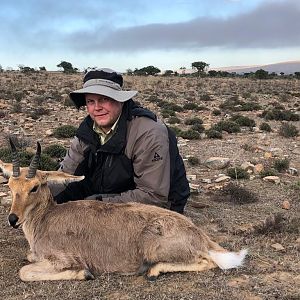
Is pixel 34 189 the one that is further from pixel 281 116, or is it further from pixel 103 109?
pixel 281 116

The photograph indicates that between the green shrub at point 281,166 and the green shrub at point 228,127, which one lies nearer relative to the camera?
the green shrub at point 281,166

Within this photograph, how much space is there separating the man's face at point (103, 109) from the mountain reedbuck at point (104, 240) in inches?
36.6

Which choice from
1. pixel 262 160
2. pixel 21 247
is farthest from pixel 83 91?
pixel 262 160

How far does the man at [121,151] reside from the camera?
6.45m

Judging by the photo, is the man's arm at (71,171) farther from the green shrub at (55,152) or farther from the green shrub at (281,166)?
the green shrub at (281,166)

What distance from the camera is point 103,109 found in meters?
6.49

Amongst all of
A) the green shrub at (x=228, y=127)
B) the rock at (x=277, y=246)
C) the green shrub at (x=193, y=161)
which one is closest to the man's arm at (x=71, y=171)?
the rock at (x=277, y=246)

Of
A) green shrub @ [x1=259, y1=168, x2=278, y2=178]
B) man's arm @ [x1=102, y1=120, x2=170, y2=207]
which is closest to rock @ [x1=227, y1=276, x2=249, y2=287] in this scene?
man's arm @ [x1=102, y1=120, x2=170, y2=207]

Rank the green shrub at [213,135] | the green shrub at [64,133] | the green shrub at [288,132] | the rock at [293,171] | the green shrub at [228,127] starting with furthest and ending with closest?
1. the green shrub at [228,127]
2. the green shrub at [288,132]
3. the green shrub at [213,135]
4. the green shrub at [64,133]
5. the rock at [293,171]

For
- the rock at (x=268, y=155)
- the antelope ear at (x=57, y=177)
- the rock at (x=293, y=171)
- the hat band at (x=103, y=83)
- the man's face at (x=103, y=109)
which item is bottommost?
the rock at (x=293, y=171)

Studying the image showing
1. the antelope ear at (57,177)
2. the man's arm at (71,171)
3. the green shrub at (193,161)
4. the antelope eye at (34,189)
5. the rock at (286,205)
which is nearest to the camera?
the antelope eye at (34,189)

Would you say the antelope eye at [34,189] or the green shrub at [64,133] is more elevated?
the antelope eye at [34,189]

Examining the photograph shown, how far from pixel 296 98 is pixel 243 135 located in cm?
2198

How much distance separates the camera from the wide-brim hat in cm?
628
